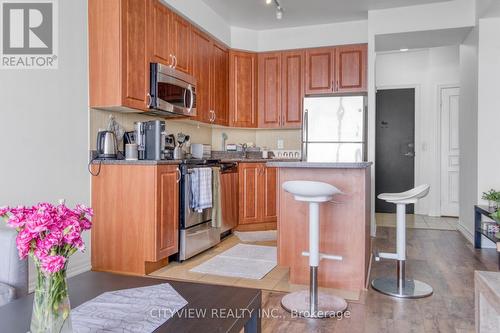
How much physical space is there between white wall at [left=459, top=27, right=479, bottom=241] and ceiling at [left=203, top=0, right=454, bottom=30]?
31.4 inches

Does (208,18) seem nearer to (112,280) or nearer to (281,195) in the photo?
(281,195)

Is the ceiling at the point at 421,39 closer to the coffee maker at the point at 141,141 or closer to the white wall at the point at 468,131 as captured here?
the white wall at the point at 468,131

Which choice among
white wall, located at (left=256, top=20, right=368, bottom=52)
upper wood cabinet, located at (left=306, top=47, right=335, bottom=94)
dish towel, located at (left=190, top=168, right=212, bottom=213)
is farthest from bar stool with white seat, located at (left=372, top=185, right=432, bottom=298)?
white wall, located at (left=256, top=20, right=368, bottom=52)

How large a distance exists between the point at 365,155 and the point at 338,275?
2.27 metres

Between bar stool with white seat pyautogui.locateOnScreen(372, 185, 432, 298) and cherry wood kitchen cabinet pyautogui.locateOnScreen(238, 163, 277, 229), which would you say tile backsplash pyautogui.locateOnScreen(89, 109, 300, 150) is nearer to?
cherry wood kitchen cabinet pyautogui.locateOnScreen(238, 163, 277, 229)

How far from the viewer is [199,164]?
360 cm

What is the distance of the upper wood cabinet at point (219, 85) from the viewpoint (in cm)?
464

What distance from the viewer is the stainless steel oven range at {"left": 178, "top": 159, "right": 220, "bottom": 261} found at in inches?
131

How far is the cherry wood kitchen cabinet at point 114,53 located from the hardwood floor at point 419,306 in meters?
1.98

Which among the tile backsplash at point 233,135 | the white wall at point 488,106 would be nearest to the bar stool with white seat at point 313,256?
the tile backsplash at point 233,135

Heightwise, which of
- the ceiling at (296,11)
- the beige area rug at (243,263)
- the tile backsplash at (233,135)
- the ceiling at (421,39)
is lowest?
the beige area rug at (243,263)

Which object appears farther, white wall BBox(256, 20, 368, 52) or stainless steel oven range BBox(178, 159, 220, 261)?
white wall BBox(256, 20, 368, 52)

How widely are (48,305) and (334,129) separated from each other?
4155 millimetres

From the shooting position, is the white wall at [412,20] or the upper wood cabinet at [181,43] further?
the white wall at [412,20]
